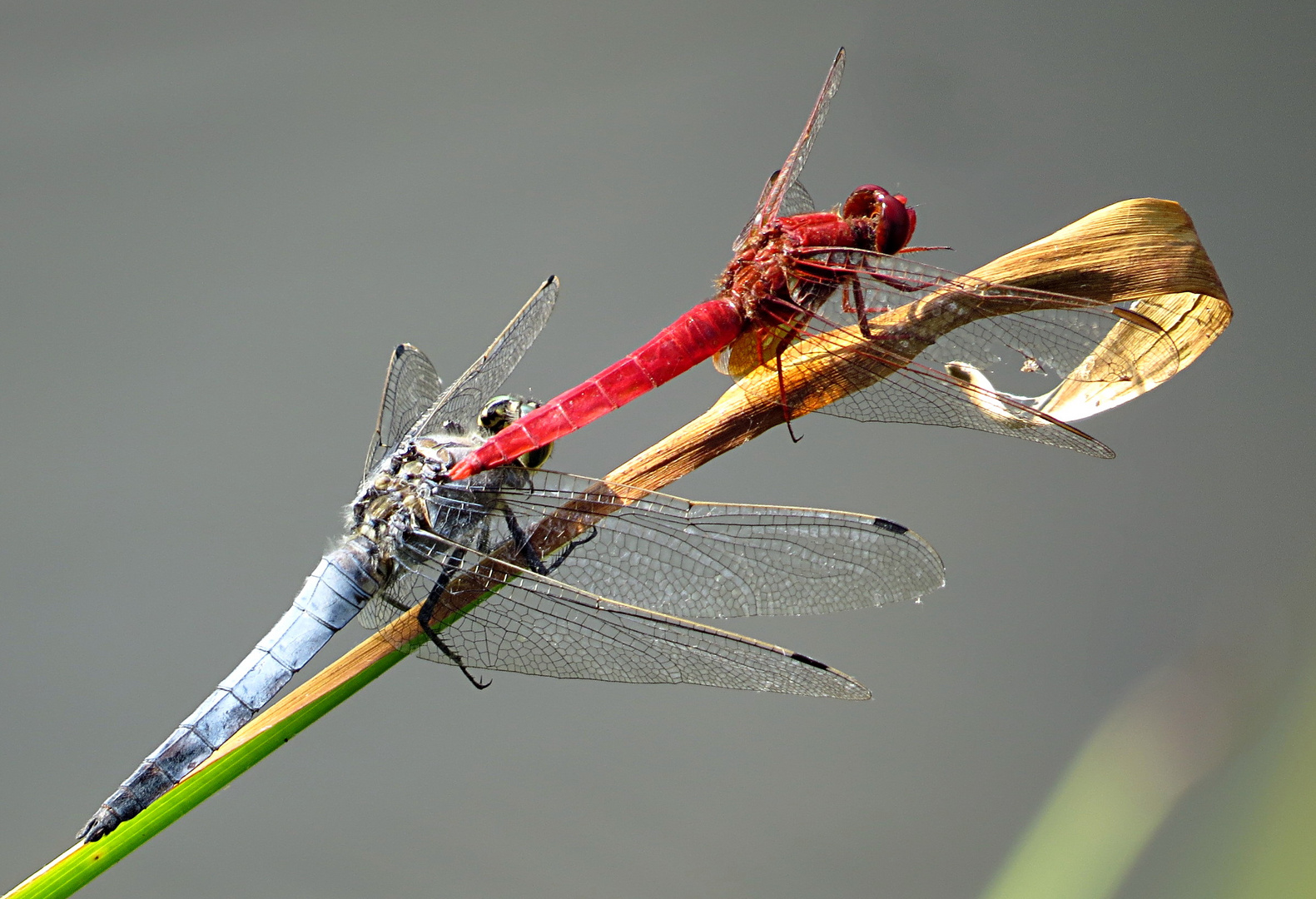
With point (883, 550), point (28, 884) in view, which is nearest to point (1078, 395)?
point (883, 550)

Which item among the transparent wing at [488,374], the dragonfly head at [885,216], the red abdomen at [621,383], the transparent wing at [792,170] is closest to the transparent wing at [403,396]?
the transparent wing at [488,374]

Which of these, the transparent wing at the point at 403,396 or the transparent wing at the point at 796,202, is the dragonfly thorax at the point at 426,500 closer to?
the transparent wing at the point at 403,396

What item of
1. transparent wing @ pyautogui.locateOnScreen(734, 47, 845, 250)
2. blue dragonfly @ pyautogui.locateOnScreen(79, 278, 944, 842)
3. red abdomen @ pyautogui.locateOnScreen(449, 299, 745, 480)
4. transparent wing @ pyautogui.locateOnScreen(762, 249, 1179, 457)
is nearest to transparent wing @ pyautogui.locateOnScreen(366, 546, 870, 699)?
blue dragonfly @ pyautogui.locateOnScreen(79, 278, 944, 842)

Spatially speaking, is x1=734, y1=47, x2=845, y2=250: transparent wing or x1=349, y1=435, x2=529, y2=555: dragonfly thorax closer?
x1=349, y1=435, x2=529, y2=555: dragonfly thorax

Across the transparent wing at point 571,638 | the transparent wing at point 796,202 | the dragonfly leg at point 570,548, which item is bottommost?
the transparent wing at point 571,638

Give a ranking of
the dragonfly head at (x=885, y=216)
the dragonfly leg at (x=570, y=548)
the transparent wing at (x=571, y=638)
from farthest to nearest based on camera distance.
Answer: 1. the dragonfly head at (x=885, y=216)
2. the dragonfly leg at (x=570, y=548)
3. the transparent wing at (x=571, y=638)

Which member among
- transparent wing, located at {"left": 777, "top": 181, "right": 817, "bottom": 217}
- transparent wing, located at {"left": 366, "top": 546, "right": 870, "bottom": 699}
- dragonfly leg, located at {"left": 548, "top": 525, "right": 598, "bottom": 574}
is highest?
transparent wing, located at {"left": 777, "top": 181, "right": 817, "bottom": 217}

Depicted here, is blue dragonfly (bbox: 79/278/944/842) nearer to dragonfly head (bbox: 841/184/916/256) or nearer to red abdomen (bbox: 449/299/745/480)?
red abdomen (bbox: 449/299/745/480)
